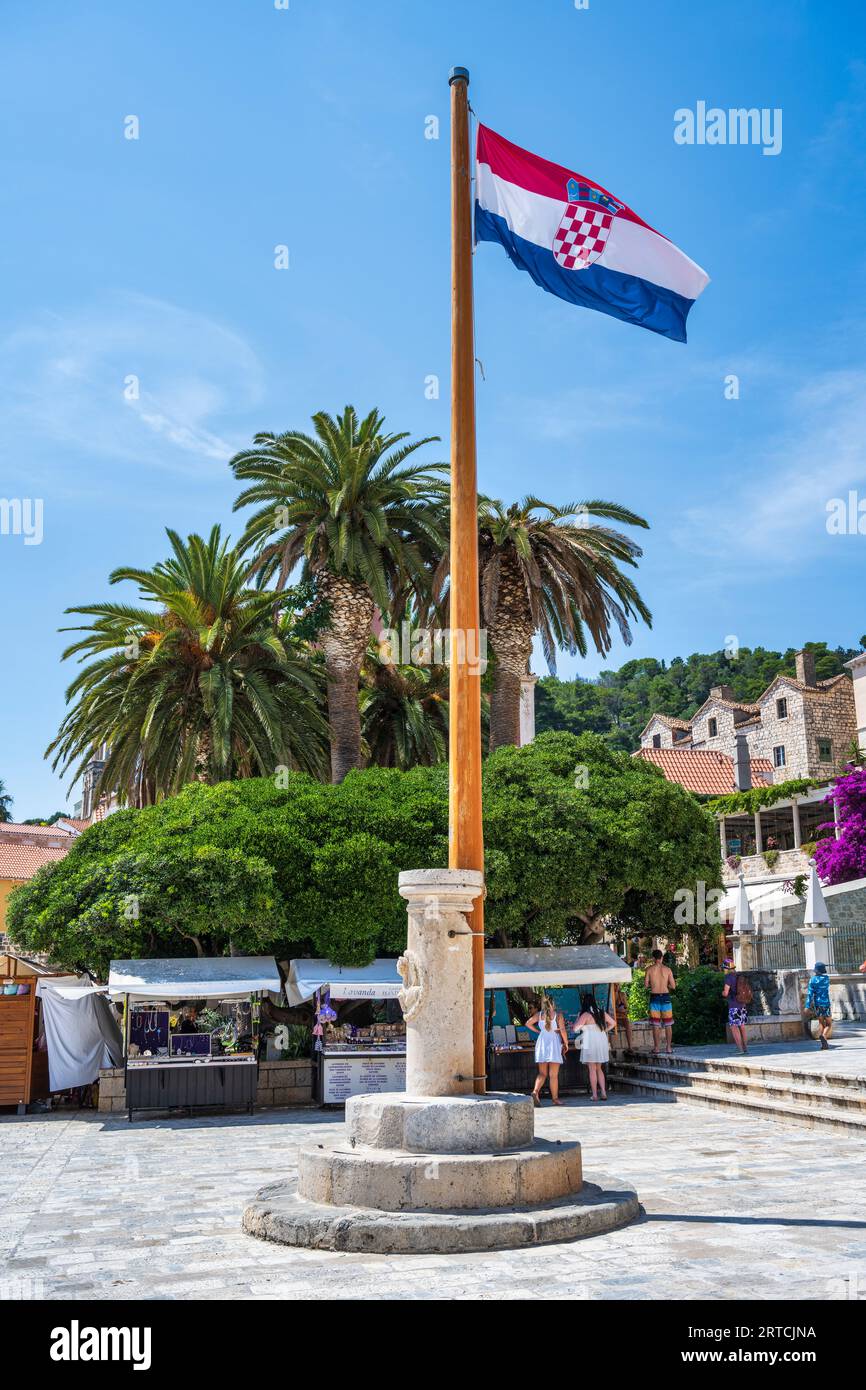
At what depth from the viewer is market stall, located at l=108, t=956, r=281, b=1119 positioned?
17.9 m

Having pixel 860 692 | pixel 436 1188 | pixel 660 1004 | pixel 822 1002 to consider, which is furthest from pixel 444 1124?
pixel 860 692

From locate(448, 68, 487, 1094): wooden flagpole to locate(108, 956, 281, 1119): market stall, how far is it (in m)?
9.49

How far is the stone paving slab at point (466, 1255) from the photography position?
6.55 metres

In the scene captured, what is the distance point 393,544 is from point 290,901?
328 inches

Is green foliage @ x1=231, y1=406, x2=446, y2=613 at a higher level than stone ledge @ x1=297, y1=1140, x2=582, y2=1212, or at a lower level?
higher

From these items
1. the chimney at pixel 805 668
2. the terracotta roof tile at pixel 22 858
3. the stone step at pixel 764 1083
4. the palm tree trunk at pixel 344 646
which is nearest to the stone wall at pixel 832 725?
the chimney at pixel 805 668

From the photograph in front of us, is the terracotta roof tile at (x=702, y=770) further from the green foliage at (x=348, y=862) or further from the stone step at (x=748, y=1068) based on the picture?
the stone step at (x=748, y=1068)

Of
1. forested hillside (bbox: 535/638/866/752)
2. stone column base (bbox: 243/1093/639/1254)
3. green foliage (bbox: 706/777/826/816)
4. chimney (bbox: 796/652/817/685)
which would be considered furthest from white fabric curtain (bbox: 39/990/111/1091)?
forested hillside (bbox: 535/638/866/752)

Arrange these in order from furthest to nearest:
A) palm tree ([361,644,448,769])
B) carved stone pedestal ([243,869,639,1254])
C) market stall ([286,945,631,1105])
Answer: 1. palm tree ([361,644,448,769])
2. market stall ([286,945,631,1105])
3. carved stone pedestal ([243,869,639,1254])

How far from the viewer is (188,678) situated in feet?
82.3

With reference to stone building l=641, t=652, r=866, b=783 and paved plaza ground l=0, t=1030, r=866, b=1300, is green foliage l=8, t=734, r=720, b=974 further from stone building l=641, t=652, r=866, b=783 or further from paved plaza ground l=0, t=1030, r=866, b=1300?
stone building l=641, t=652, r=866, b=783

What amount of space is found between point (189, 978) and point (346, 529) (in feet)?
32.2
